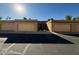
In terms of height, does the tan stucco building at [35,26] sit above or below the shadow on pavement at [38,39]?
above

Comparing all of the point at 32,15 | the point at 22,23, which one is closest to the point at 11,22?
the point at 22,23

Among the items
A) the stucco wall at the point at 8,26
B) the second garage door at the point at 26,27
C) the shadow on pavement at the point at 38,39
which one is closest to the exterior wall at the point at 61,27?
the second garage door at the point at 26,27

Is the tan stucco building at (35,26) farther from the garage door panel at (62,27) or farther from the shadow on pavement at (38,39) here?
the shadow on pavement at (38,39)

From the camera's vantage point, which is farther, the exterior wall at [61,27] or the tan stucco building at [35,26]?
the exterior wall at [61,27]

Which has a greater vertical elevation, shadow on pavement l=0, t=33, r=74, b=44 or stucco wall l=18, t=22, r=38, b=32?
stucco wall l=18, t=22, r=38, b=32

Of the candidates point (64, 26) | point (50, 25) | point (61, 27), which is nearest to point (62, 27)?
point (61, 27)

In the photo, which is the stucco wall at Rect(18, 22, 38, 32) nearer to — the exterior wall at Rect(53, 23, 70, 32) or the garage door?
the garage door

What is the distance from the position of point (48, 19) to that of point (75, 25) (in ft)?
16.2

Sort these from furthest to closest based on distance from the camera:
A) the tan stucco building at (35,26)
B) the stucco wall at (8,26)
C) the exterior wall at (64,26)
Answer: the stucco wall at (8,26)
the exterior wall at (64,26)
the tan stucco building at (35,26)

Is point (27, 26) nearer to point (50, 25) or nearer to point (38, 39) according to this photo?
point (50, 25)

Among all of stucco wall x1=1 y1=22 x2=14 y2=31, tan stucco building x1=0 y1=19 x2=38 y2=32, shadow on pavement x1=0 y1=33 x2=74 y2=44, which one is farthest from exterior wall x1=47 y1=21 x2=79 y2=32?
shadow on pavement x1=0 y1=33 x2=74 y2=44

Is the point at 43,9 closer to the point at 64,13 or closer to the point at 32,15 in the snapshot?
the point at 32,15

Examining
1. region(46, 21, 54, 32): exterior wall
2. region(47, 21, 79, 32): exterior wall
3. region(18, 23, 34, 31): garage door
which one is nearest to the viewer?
region(46, 21, 54, 32): exterior wall

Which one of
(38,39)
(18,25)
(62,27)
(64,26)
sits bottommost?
(38,39)
